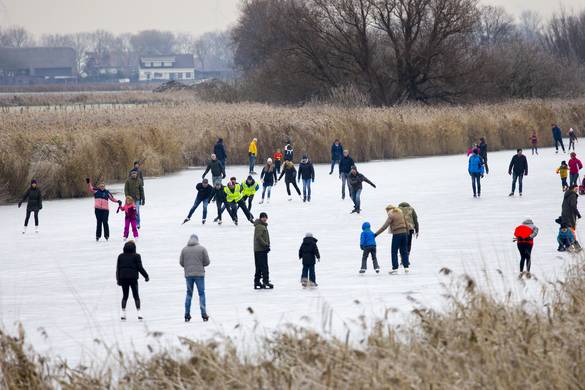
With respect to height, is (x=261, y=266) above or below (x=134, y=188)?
below

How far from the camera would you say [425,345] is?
991 cm

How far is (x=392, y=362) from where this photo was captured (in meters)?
8.62

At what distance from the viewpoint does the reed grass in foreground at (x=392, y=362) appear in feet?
28.7

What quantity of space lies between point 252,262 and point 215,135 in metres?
25.2

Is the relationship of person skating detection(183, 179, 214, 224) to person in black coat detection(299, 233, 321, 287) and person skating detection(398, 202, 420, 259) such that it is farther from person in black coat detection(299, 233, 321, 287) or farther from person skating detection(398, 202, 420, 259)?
person in black coat detection(299, 233, 321, 287)

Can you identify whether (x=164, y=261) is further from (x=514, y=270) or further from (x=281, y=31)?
(x=281, y=31)

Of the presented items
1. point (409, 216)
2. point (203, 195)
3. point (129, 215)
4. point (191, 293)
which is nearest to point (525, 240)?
point (409, 216)

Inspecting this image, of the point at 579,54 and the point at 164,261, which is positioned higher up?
the point at 579,54

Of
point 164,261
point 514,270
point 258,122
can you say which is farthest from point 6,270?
point 258,122

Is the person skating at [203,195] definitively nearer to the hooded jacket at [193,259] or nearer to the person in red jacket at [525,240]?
the person in red jacket at [525,240]

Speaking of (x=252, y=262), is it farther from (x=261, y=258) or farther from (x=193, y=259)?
(x=193, y=259)

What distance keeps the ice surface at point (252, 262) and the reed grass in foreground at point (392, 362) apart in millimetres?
395

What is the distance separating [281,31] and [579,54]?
33.2 metres

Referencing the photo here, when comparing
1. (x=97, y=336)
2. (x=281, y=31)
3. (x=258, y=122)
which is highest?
(x=281, y=31)
